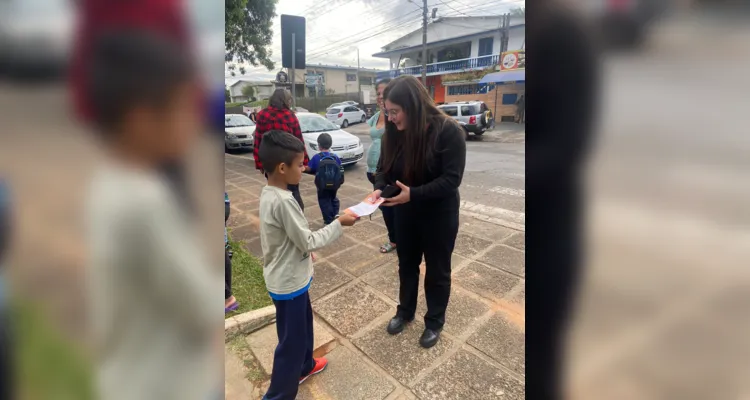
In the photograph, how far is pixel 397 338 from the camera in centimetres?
245

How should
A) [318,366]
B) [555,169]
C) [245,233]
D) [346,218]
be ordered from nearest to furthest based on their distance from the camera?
[555,169] < [346,218] < [318,366] < [245,233]

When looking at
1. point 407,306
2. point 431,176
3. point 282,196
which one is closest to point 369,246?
point 407,306

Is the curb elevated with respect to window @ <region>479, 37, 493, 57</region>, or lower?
lower

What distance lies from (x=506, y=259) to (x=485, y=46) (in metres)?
23.3

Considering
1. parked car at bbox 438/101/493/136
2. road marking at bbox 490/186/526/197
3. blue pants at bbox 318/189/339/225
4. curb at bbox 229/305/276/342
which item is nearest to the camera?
curb at bbox 229/305/276/342

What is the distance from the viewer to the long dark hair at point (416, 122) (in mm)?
2102

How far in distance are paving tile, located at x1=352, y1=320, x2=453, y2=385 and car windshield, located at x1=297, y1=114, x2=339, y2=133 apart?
23.8ft

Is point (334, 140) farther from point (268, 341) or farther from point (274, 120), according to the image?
point (268, 341)

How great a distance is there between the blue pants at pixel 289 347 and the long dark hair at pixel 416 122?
94cm

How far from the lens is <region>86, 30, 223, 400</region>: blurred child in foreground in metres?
0.33

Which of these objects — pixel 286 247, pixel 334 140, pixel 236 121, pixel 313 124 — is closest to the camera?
pixel 286 247

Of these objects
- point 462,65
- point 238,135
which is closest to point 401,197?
point 238,135

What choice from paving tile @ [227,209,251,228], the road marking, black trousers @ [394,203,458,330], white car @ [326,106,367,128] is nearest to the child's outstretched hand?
black trousers @ [394,203,458,330]

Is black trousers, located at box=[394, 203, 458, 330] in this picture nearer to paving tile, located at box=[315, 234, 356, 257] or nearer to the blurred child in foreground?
paving tile, located at box=[315, 234, 356, 257]
